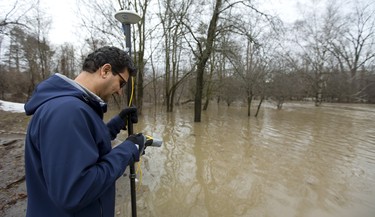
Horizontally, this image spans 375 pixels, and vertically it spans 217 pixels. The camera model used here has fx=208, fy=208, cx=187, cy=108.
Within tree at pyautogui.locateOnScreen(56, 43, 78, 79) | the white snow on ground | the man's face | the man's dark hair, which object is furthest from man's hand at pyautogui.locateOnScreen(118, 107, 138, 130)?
tree at pyautogui.locateOnScreen(56, 43, 78, 79)

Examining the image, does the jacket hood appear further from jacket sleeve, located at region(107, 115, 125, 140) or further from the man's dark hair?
jacket sleeve, located at region(107, 115, 125, 140)

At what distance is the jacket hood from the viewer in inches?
44.3

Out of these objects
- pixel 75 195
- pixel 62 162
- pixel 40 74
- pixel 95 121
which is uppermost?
pixel 40 74

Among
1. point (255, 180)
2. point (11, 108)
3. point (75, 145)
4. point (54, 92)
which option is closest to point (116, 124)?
point (54, 92)

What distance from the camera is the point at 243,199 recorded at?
3.78m

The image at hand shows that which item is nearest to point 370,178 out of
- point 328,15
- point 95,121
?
point 95,121

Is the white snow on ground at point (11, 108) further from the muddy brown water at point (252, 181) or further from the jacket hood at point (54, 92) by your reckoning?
the jacket hood at point (54, 92)

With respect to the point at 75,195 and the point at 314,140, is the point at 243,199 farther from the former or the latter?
the point at 314,140

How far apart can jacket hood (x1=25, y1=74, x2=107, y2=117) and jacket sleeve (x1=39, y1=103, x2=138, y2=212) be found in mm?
122

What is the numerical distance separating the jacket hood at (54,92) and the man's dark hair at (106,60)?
18cm

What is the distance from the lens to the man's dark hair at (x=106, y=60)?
1345 millimetres

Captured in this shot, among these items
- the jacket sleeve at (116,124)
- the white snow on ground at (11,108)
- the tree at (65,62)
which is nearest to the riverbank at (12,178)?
the jacket sleeve at (116,124)

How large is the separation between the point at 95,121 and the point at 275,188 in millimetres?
4138

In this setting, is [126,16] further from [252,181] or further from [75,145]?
[252,181]
